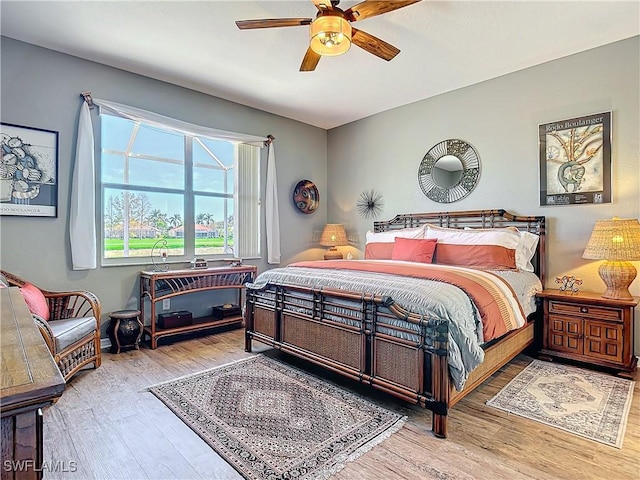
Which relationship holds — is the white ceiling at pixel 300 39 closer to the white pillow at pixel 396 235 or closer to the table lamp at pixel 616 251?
the table lamp at pixel 616 251

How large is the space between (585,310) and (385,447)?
2316 millimetres

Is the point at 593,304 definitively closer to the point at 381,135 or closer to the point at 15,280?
the point at 381,135

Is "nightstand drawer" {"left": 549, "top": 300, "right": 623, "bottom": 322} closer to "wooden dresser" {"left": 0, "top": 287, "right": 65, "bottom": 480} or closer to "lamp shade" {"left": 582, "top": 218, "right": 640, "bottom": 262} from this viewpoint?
"lamp shade" {"left": 582, "top": 218, "right": 640, "bottom": 262}

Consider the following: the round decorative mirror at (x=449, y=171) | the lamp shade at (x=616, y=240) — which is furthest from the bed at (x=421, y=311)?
the lamp shade at (x=616, y=240)

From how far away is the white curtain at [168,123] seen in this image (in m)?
3.69

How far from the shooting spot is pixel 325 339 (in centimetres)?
280

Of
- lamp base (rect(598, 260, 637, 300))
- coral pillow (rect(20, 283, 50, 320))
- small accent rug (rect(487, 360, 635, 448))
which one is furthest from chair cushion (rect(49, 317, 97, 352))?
lamp base (rect(598, 260, 637, 300))

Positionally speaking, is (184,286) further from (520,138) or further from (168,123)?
(520,138)

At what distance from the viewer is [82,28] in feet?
9.91

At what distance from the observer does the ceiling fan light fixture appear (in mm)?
2297

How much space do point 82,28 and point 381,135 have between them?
365 centimetres

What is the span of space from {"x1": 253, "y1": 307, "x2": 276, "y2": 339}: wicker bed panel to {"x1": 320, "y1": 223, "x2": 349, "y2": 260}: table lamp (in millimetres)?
2109

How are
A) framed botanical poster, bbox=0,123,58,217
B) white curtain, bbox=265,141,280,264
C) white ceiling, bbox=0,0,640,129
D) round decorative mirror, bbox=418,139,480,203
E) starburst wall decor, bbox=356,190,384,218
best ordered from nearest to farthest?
1. white ceiling, bbox=0,0,640,129
2. framed botanical poster, bbox=0,123,58,217
3. round decorative mirror, bbox=418,139,480,203
4. white curtain, bbox=265,141,280,264
5. starburst wall decor, bbox=356,190,384,218

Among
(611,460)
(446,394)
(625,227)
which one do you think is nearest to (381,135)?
(625,227)
